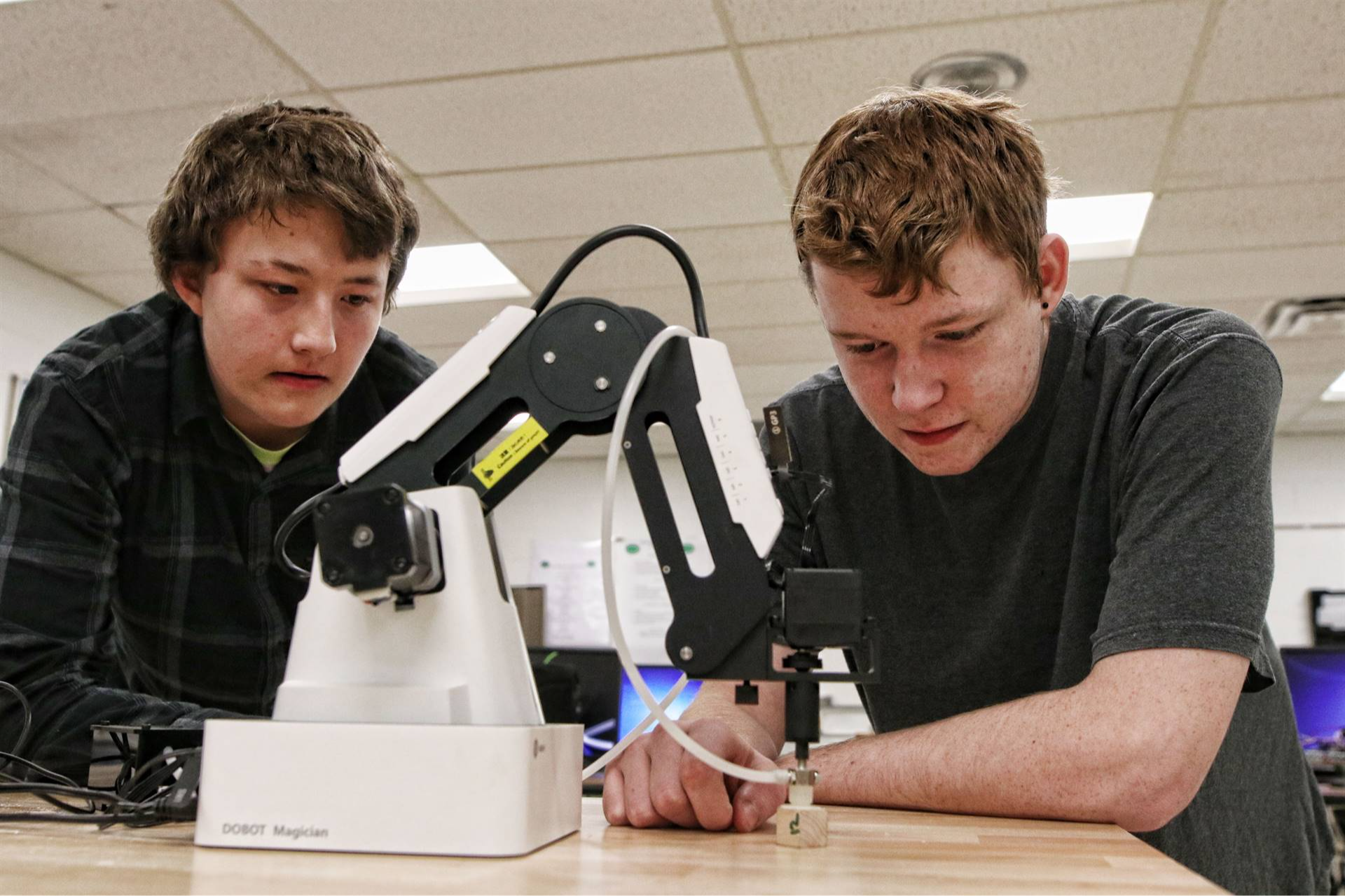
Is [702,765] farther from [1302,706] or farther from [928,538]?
[1302,706]

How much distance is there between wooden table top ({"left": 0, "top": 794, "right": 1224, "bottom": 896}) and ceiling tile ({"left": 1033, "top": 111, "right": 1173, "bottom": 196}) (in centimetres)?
265

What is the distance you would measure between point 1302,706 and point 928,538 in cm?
401

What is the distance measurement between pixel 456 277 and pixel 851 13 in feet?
7.96

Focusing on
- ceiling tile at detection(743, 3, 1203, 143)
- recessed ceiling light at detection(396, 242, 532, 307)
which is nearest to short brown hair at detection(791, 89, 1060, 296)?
ceiling tile at detection(743, 3, 1203, 143)

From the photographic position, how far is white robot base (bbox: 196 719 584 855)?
70cm

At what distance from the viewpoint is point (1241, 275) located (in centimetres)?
438

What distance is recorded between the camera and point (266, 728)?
0.75 metres

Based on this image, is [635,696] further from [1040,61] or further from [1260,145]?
[1260,145]

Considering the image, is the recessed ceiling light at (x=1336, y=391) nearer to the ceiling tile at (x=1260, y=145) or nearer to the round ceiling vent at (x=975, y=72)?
the ceiling tile at (x=1260, y=145)

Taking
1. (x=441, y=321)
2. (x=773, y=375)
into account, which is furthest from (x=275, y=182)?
(x=773, y=375)

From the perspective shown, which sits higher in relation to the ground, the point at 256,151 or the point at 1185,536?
the point at 256,151

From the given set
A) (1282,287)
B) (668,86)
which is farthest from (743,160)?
(1282,287)

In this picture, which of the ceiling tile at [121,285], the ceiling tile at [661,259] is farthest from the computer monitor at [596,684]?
the ceiling tile at [121,285]

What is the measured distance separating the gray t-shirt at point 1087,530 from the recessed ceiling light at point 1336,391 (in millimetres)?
5391
